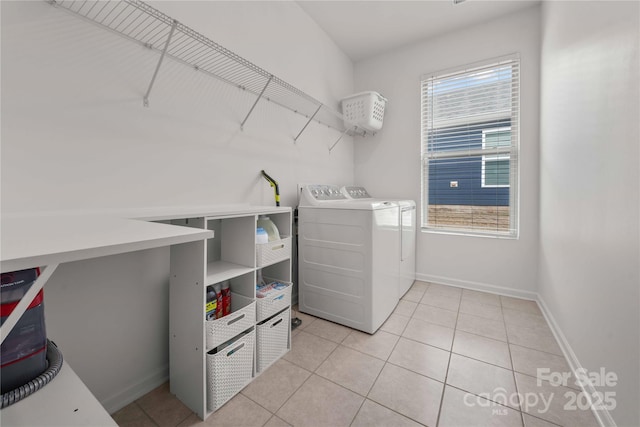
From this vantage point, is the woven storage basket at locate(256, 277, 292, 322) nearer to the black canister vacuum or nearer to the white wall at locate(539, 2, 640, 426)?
the black canister vacuum

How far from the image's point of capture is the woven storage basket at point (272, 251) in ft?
5.30

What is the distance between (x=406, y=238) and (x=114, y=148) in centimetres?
243

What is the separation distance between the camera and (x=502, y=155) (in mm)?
2771

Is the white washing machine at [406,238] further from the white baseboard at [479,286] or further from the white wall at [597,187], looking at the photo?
the white wall at [597,187]

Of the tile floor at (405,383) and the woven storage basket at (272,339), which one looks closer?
the tile floor at (405,383)

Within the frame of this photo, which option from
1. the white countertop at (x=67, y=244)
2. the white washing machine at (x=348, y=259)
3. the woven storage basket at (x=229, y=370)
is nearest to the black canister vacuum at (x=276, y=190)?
the white washing machine at (x=348, y=259)

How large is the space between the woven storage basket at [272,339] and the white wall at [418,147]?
2056mm

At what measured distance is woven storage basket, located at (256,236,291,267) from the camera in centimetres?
161

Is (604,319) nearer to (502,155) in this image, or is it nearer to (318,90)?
(502,155)

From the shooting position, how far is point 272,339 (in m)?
1.67

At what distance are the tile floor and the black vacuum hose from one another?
0.67 meters

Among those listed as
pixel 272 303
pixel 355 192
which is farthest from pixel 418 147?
pixel 272 303

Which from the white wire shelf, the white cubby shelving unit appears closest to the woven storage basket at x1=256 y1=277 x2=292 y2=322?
the white cubby shelving unit

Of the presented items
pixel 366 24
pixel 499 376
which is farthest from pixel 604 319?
pixel 366 24
